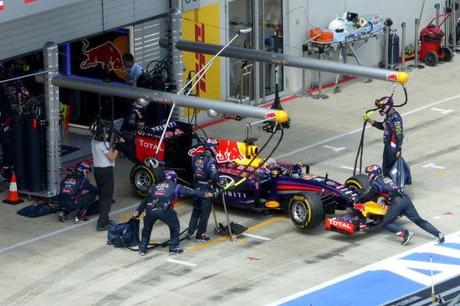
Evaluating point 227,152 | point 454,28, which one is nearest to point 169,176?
point 227,152

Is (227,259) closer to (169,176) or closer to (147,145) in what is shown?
(169,176)

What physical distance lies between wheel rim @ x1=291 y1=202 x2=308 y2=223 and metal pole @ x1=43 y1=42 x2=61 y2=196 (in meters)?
4.20

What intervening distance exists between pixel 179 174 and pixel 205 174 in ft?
6.75

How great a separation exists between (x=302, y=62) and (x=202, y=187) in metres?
3.46

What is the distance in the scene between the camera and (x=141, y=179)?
77.2 feet

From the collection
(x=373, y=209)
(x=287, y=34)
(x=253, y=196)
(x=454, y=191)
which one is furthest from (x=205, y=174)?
(x=287, y=34)

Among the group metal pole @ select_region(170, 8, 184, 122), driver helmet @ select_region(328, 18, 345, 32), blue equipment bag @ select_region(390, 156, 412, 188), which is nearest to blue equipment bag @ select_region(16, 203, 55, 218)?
metal pole @ select_region(170, 8, 184, 122)

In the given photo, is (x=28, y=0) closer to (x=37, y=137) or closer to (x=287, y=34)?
(x=37, y=137)

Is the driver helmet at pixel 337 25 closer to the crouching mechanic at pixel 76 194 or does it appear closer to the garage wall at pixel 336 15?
the garage wall at pixel 336 15

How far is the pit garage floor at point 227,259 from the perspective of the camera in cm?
1928

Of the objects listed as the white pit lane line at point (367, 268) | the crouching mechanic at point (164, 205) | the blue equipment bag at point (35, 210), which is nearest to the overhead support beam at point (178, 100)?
the crouching mechanic at point (164, 205)

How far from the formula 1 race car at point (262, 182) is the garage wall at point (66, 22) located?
2.06 meters

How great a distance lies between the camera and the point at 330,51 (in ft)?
104

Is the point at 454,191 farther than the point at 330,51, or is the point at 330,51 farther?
the point at 330,51
